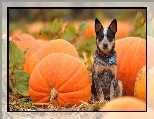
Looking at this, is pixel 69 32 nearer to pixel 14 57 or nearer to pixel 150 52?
pixel 14 57

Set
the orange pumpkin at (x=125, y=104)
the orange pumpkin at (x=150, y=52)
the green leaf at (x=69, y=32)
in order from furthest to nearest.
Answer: the green leaf at (x=69, y=32) < the orange pumpkin at (x=150, y=52) < the orange pumpkin at (x=125, y=104)

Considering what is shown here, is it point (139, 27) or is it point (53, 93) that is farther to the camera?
point (139, 27)

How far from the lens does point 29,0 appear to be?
6.50m

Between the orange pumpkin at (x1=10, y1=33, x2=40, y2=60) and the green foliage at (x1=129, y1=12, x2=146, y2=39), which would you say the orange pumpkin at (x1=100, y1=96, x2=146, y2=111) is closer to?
the green foliage at (x1=129, y1=12, x2=146, y2=39)

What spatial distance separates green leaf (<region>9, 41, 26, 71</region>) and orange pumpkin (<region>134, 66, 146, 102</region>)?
828mm

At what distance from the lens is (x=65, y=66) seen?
646cm

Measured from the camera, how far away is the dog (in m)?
6.44

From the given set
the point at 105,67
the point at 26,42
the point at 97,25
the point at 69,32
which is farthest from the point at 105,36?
the point at 26,42

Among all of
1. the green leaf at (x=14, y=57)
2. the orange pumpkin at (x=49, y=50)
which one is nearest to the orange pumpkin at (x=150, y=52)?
the orange pumpkin at (x=49, y=50)

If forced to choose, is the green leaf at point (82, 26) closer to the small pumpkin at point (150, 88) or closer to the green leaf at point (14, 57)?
the green leaf at point (14, 57)

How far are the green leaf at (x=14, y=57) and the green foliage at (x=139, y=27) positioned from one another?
2.63 feet

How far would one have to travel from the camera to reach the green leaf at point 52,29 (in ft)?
21.6

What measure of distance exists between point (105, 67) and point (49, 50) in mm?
420

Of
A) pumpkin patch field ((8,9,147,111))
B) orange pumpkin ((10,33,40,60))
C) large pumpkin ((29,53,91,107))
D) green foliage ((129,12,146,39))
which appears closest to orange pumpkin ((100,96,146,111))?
pumpkin patch field ((8,9,147,111))
